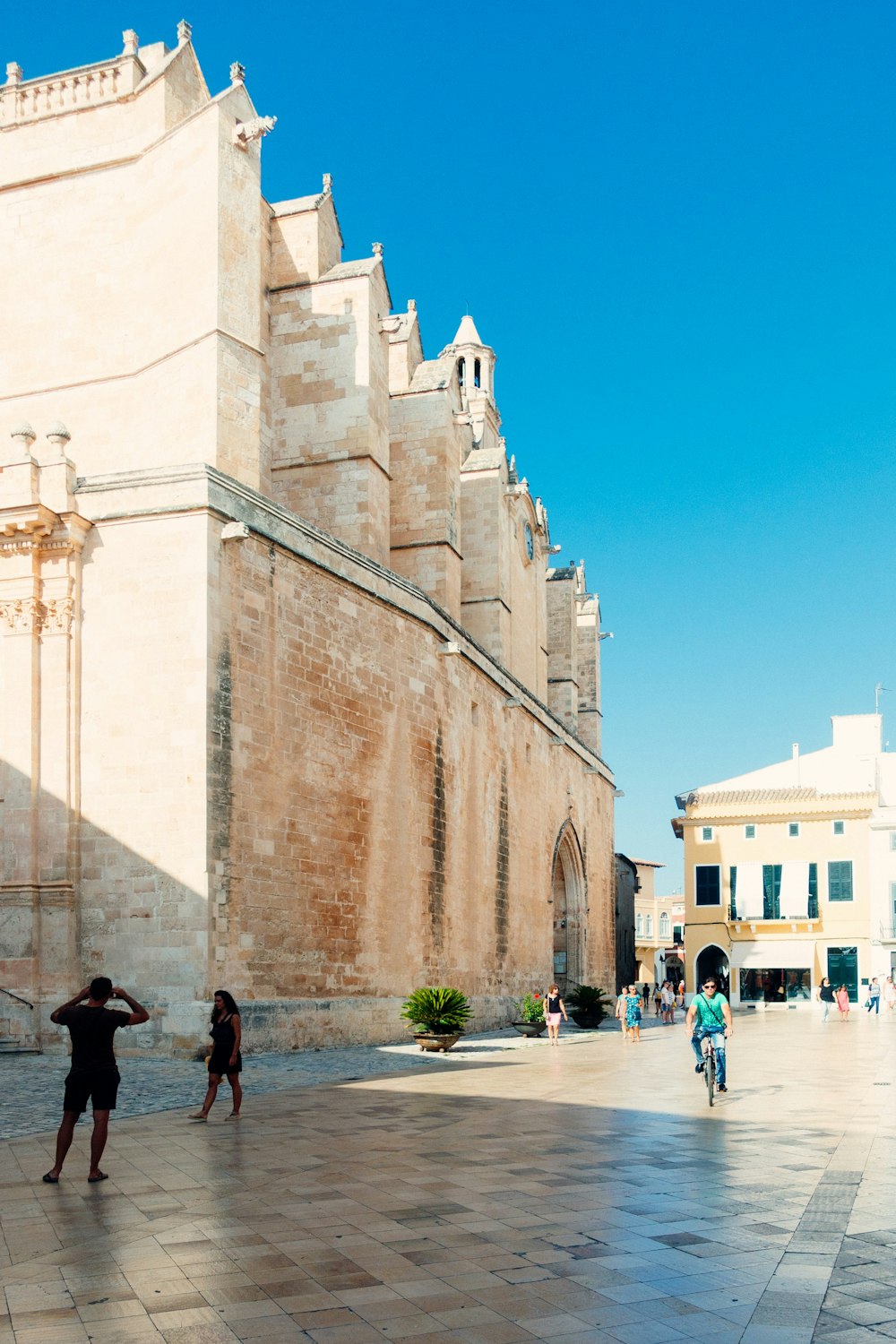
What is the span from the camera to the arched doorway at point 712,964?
141 ft

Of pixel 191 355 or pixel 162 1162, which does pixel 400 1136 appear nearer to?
pixel 162 1162

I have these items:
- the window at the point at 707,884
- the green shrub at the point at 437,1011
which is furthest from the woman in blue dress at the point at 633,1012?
the window at the point at 707,884

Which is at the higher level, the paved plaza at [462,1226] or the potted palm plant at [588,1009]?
the paved plaza at [462,1226]

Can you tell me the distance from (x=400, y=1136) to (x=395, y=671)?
11512 mm

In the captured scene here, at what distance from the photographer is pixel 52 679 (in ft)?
52.9

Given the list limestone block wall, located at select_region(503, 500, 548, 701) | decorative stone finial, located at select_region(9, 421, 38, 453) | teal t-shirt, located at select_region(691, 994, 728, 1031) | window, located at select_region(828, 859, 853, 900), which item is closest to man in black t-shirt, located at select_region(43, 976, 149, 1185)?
teal t-shirt, located at select_region(691, 994, 728, 1031)

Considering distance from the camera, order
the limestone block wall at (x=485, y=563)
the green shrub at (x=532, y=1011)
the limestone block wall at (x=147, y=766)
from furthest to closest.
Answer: the limestone block wall at (x=485, y=563) < the green shrub at (x=532, y=1011) < the limestone block wall at (x=147, y=766)

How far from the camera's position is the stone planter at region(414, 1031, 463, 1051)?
59.1ft

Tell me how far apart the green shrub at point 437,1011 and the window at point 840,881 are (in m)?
26.3

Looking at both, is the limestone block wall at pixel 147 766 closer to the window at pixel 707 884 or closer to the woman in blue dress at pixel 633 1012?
the woman in blue dress at pixel 633 1012

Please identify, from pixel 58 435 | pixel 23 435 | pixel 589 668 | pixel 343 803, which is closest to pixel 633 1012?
pixel 343 803

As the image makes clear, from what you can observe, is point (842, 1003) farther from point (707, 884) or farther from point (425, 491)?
point (425, 491)

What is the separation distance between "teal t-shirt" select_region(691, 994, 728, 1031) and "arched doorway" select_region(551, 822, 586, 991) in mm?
22512

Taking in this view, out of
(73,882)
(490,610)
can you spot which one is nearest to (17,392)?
(73,882)
